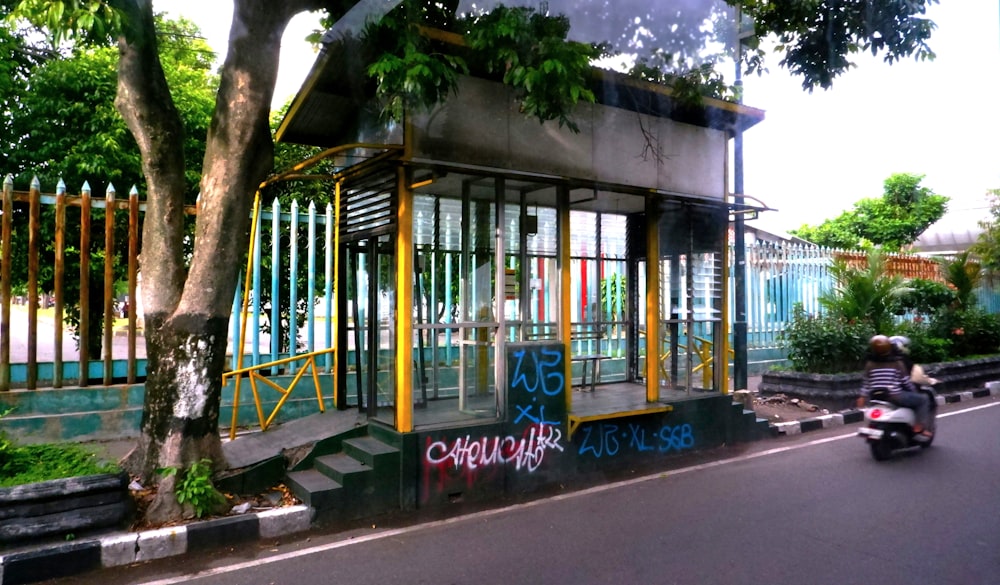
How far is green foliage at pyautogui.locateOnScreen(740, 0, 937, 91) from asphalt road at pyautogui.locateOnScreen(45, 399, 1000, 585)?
4170mm

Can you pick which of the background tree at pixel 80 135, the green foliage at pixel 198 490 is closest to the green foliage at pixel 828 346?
the green foliage at pixel 198 490

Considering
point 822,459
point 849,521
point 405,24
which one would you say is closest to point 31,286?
point 405,24

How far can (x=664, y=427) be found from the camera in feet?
23.2

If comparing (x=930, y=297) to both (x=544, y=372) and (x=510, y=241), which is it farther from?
(x=544, y=372)

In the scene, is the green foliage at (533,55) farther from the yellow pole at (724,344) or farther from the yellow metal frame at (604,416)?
the yellow pole at (724,344)

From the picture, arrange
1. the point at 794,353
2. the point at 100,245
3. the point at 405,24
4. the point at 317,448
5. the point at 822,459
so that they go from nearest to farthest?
the point at 405,24 → the point at 317,448 → the point at 822,459 → the point at 100,245 → the point at 794,353

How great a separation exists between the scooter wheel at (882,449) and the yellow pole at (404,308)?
4582mm

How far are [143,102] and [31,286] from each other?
218 cm

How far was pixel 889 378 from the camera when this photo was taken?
269 inches

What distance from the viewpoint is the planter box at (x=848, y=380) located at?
9.72m

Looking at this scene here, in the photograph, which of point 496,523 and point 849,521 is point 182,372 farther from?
point 849,521

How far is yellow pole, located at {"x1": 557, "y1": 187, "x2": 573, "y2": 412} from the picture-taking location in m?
6.40

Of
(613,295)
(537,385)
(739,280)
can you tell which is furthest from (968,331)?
(537,385)

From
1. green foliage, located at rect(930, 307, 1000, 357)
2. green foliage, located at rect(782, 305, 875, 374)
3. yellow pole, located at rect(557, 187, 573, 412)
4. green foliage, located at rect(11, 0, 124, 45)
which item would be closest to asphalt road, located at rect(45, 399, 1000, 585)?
yellow pole, located at rect(557, 187, 573, 412)
